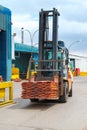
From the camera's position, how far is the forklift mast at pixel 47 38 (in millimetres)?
18266

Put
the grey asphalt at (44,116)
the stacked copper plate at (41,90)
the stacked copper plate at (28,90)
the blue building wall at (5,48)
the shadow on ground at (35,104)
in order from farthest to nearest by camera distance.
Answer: the blue building wall at (5,48), the shadow on ground at (35,104), the stacked copper plate at (28,90), the stacked copper plate at (41,90), the grey asphalt at (44,116)

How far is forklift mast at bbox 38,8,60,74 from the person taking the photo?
59.9 ft

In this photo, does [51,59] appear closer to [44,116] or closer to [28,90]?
[28,90]

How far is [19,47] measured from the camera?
5150cm

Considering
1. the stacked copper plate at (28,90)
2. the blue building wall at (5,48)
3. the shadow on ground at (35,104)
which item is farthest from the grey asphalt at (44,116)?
the blue building wall at (5,48)

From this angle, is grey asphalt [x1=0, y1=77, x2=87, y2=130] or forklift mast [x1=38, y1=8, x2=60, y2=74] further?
forklift mast [x1=38, y1=8, x2=60, y2=74]

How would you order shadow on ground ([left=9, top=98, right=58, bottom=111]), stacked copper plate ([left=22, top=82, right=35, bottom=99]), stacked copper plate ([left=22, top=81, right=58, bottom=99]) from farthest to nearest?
shadow on ground ([left=9, top=98, right=58, bottom=111]) → stacked copper plate ([left=22, top=82, right=35, bottom=99]) → stacked copper plate ([left=22, top=81, right=58, bottom=99])

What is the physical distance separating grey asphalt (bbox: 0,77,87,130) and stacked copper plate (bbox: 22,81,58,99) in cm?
53

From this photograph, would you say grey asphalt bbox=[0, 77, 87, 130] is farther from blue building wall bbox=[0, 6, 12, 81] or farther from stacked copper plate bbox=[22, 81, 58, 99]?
blue building wall bbox=[0, 6, 12, 81]

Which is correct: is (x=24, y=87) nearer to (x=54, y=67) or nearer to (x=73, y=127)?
(x=54, y=67)

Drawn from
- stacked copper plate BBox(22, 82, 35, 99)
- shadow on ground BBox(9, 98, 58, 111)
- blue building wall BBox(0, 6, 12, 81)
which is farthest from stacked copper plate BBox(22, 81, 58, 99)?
blue building wall BBox(0, 6, 12, 81)

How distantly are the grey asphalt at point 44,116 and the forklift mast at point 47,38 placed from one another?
2099 mm

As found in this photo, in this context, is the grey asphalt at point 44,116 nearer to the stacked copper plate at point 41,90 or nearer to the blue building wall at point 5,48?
the stacked copper plate at point 41,90

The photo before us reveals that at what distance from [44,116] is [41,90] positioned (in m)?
2.51
